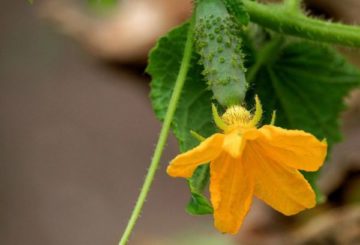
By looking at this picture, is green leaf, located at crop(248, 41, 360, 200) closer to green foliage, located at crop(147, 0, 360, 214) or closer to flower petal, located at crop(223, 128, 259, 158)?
green foliage, located at crop(147, 0, 360, 214)

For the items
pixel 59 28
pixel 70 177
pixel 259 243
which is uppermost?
pixel 59 28

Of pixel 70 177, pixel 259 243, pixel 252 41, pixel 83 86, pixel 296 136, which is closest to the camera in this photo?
pixel 296 136

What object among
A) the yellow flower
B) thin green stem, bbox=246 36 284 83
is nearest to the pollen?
the yellow flower

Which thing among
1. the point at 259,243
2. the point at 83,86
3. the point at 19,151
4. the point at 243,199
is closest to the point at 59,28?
the point at 83,86

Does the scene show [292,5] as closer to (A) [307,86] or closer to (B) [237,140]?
(A) [307,86]

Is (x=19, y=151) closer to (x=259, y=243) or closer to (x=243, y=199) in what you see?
(x=259, y=243)

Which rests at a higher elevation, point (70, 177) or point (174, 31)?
point (174, 31)

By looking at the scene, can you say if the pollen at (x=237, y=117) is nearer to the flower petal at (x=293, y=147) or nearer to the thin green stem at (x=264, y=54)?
the flower petal at (x=293, y=147)
